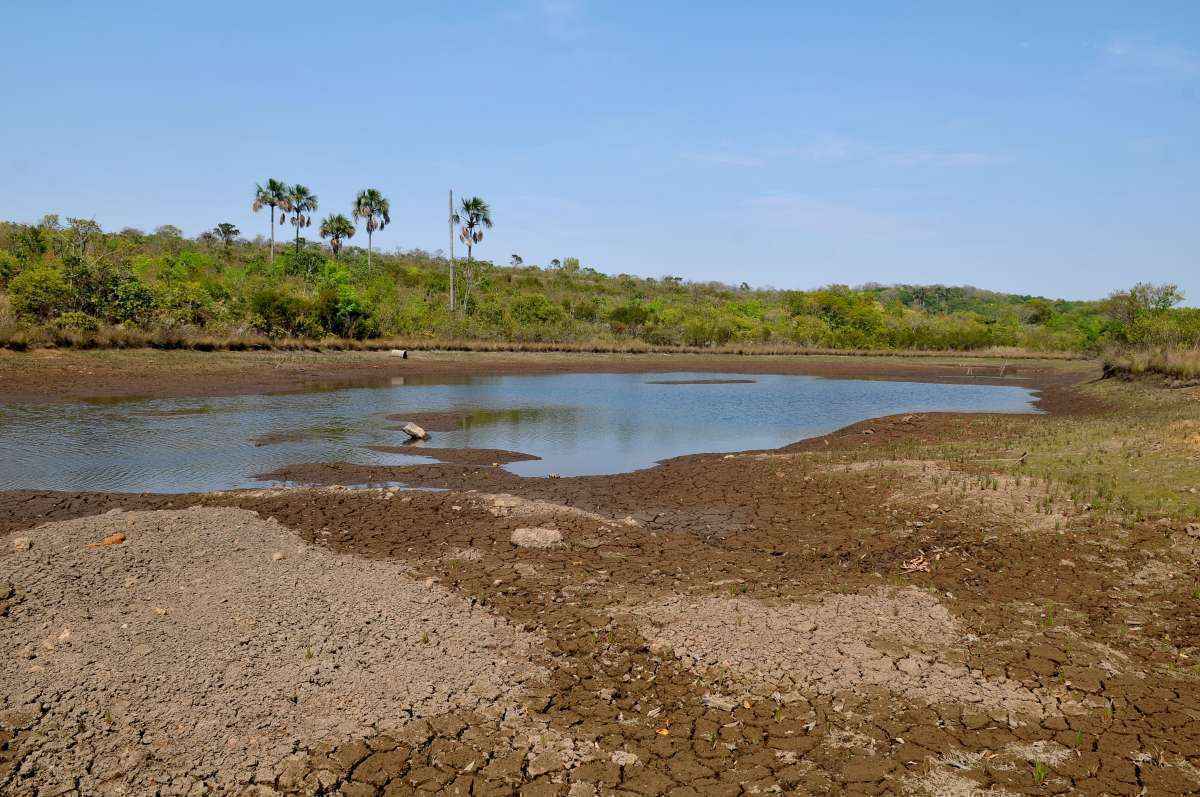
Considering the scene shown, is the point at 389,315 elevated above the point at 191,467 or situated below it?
above

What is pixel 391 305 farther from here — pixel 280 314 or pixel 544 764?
pixel 544 764

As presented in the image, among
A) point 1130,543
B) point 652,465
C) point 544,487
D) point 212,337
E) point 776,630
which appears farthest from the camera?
point 212,337

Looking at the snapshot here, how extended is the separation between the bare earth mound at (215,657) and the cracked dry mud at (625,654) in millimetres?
27

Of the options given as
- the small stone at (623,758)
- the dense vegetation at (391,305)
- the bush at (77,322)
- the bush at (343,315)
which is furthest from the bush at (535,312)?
the small stone at (623,758)

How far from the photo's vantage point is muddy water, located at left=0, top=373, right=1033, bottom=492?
1480 cm

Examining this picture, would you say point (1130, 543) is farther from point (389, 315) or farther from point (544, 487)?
point (389, 315)

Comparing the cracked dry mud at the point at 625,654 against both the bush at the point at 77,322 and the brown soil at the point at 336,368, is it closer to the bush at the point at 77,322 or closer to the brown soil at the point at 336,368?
the brown soil at the point at 336,368

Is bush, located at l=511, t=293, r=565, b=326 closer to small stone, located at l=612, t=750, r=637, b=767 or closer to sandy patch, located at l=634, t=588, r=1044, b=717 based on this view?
sandy patch, located at l=634, t=588, r=1044, b=717

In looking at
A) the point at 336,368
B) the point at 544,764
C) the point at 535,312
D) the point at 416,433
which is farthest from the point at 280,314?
the point at 544,764

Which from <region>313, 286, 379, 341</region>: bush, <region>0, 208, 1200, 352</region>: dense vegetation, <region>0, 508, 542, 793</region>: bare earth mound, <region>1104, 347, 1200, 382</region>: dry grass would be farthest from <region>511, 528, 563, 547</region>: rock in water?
<region>313, 286, 379, 341</region>: bush

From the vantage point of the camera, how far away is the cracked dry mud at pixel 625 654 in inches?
174

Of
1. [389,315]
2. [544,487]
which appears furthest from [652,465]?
[389,315]

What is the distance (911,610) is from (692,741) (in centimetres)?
294

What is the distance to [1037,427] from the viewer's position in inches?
731
